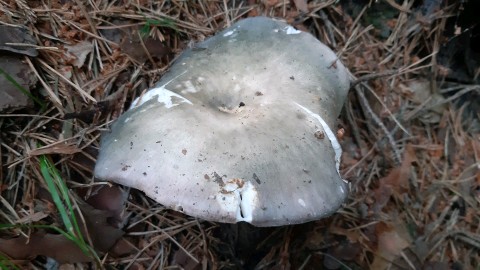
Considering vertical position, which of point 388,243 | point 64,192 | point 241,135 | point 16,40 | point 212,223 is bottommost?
point 388,243

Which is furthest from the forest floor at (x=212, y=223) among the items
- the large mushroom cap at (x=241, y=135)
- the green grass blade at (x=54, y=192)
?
the large mushroom cap at (x=241, y=135)

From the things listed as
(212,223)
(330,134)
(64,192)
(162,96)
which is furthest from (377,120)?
(64,192)

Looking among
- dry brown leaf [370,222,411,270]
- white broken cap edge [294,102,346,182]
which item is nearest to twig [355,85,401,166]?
dry brown leaf [370,222,411,270]

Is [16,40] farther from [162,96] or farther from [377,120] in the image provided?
[377,120]

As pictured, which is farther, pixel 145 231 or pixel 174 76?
pixel 145 231

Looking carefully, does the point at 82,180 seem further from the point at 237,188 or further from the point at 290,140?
the point at 290,140

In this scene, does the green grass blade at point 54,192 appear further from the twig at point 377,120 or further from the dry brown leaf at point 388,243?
the twig at point 377,120

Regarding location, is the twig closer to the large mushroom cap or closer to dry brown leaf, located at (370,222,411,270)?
dry brown leaf, located at (370,222,411,270)

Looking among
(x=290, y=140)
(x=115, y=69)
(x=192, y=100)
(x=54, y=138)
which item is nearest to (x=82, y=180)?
(x=54, y=138)
